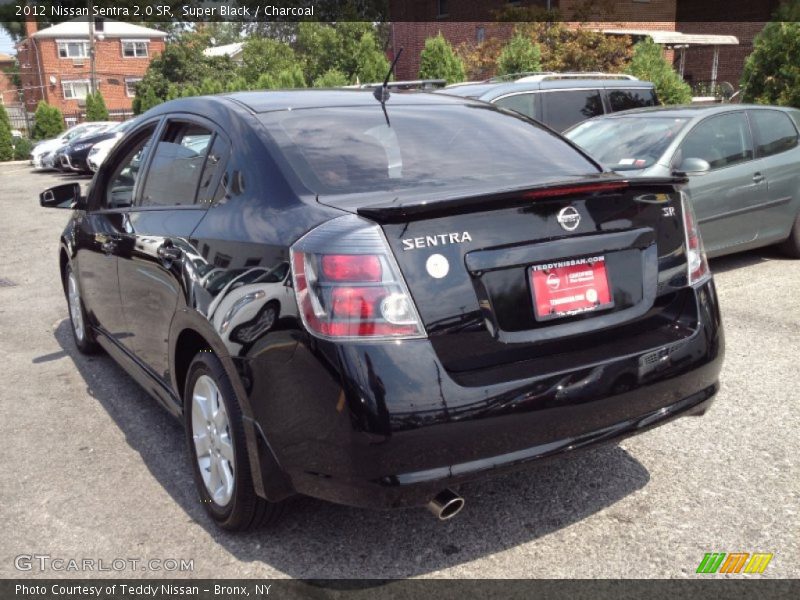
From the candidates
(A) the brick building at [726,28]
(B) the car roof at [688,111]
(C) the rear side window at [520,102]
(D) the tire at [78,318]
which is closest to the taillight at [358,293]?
(D) the tire at [78,318]

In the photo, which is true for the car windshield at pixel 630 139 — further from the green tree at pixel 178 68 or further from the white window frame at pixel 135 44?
the white window frame at pixel 135 44

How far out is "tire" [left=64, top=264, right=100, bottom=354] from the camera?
16.9 feet

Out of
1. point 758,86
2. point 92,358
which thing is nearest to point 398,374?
point 92,358

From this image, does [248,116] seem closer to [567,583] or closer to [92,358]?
[567,583]

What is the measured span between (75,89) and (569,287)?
6229 centimetres

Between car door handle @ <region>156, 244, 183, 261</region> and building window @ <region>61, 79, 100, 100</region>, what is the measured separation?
59791mm

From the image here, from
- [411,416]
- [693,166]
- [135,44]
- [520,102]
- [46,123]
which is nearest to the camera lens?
[411,416]

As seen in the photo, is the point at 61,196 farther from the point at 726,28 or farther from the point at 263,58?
the point at 263,58

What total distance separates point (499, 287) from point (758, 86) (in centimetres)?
1523

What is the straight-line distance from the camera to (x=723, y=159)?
23.1 ft

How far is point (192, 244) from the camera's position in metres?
3.20

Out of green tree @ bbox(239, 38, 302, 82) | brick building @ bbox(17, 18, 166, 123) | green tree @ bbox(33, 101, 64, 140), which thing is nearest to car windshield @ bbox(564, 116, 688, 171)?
green tree @ bbox(33, 101, 64, 140)

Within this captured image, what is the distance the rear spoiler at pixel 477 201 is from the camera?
2494mm

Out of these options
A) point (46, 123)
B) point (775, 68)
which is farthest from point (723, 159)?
point (46, 123)
